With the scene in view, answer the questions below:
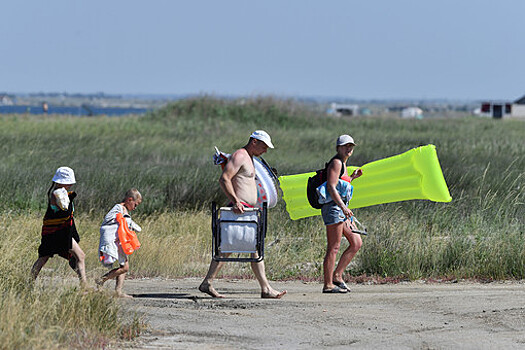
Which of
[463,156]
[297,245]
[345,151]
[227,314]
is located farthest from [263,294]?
[463,156]

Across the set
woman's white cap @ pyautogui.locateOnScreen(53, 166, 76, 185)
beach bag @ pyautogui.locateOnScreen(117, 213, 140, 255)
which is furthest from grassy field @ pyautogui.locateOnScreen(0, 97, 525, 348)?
woman's white cap @ pyautogui.locateOnScreen(53, 166, 76, 185)

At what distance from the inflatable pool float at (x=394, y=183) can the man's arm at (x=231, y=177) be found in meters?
2.11

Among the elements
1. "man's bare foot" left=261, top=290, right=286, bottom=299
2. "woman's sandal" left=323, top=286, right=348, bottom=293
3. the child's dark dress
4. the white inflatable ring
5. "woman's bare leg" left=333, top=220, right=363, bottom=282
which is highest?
the white inflatable ring

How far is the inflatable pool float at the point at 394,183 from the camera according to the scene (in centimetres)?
956

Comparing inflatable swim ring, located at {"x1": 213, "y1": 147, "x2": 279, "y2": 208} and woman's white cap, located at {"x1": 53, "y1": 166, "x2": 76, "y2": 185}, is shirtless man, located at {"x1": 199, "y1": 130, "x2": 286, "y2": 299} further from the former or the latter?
woman's white cap, located at {"x1": 53, "y1": 166, "x2": 76, "y2": 185}

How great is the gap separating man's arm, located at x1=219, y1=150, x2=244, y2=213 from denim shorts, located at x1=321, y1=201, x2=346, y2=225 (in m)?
0.98

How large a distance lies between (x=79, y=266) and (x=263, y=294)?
6.02 feet

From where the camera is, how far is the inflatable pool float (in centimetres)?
956

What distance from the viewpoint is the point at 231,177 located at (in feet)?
27.6

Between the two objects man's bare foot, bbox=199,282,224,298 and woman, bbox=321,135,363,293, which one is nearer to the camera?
woman, bbox=321,135,363,293

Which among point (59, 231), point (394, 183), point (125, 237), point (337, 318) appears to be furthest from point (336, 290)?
point (59, 231)

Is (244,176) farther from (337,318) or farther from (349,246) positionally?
(337,318)

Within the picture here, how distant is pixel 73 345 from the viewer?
6703mm

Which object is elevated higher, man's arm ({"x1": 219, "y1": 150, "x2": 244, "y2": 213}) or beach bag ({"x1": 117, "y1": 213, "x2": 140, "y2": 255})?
man's arm ({"x1": 219, "y1": 150, "x2": 244, "y2": 213})
